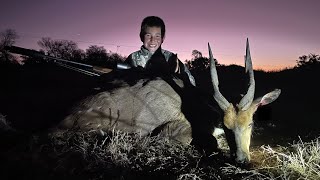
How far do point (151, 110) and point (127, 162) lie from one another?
1.90 metres

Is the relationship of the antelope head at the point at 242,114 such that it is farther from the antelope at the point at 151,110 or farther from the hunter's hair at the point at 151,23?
the hunter's hair at the point at 151,23

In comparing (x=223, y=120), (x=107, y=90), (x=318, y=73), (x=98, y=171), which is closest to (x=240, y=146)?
(x=223, y=120)

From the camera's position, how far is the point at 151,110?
5.68 m

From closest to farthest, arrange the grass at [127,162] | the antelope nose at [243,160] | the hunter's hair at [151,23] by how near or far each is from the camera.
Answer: the grass at [127,162] → the antelope nose at [243,160] → the hunter's hair at [151,23]

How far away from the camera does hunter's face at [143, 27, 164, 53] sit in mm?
7820

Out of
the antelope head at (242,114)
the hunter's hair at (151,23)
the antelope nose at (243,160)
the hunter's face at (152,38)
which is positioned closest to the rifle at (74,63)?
the hunter's face at (152,38)

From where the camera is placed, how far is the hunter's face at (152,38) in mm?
7820

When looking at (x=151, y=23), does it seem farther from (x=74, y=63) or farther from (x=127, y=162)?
(x=127, y=162)

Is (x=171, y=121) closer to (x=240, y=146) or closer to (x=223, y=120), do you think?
(x=223, y=120)

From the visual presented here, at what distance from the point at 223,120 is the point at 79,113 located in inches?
91.2

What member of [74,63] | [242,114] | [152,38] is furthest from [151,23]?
[242,114]

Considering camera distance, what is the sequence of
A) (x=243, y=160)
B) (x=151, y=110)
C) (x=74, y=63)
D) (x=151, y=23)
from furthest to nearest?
(x=151, y=23) < (x=74, y=63) < (x=151, y=110) < (x=243, y=160)

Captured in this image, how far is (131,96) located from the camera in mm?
5805

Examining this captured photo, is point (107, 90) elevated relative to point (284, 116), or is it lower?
elevated
